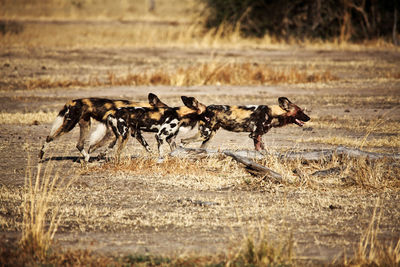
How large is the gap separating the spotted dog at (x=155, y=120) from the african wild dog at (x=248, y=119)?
0.73ft

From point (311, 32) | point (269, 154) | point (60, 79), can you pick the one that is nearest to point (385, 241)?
point (269, 154)

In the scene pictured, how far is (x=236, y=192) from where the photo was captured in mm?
8617

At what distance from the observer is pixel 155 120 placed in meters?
10.1

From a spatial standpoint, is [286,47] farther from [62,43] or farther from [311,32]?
[62,43]

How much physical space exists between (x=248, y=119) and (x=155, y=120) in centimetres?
151

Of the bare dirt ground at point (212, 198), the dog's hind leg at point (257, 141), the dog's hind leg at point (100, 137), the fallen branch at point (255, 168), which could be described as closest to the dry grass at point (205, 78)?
the bare dirt ground at point (212, 198)

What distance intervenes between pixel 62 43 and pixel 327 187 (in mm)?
21148

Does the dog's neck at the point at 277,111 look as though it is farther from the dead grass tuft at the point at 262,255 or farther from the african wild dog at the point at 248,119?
the dead grass tuft at the point at 262,255

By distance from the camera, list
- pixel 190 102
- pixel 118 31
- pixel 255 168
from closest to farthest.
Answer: pixel 255 168, pixel 190 102, pixel 118 31

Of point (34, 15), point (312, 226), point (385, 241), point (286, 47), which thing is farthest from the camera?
point (34, 15)

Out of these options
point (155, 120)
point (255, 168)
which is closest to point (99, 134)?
point (155, 120)

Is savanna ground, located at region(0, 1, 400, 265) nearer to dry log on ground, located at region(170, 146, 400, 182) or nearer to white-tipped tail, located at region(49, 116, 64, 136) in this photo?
dry log on ground, located at region(170, 146, 400, 182)

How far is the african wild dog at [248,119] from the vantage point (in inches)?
416

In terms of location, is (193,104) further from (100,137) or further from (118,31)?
(118,31)
